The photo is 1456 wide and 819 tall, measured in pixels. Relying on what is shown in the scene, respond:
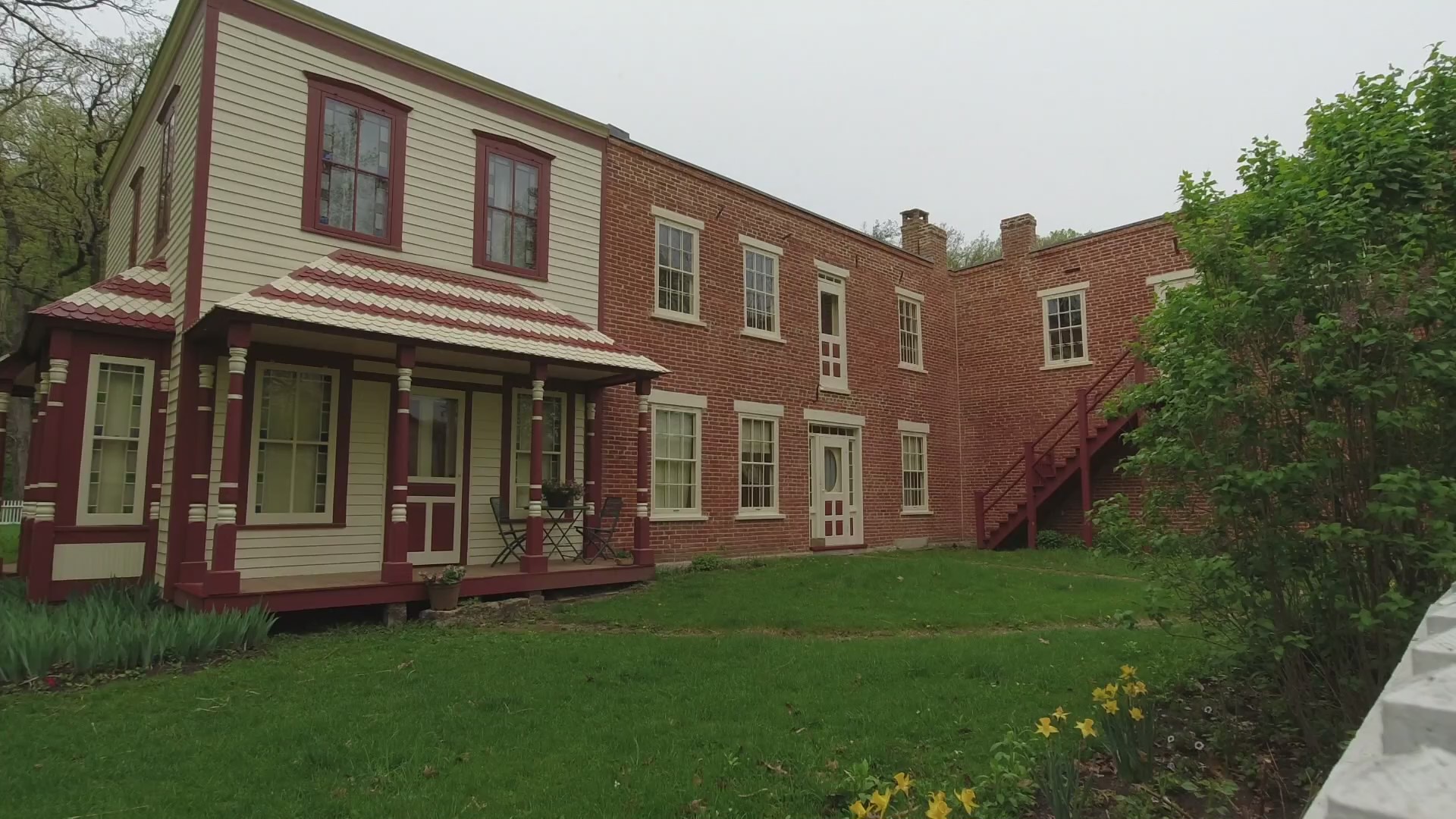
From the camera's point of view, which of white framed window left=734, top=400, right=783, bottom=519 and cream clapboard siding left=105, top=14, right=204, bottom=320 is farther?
white framed window left=734, top=400, right=783, bottom=519

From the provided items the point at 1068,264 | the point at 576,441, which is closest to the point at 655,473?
the point at 576,441

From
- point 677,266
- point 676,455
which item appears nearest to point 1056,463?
point 676,455

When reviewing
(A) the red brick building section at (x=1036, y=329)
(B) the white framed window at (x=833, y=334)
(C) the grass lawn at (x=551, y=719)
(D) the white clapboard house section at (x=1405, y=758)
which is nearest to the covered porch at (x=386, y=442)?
(C) the grass lawn at (x=551, y=719)

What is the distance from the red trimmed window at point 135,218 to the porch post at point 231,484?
5402mm

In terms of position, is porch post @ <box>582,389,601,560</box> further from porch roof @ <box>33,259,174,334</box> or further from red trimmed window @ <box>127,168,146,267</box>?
red trimmed window @ <box>127,168,146,267</box>

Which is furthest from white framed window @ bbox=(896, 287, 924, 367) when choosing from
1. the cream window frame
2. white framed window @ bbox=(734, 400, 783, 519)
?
the cream window frame

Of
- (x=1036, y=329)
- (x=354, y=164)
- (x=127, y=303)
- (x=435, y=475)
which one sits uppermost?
(x=354, y=164)

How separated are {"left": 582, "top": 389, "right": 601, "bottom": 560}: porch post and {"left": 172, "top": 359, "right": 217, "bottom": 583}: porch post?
474cm

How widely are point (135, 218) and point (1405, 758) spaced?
15.1m

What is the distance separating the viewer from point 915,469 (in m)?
18.3

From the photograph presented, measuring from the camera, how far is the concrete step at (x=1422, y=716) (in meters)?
1.49

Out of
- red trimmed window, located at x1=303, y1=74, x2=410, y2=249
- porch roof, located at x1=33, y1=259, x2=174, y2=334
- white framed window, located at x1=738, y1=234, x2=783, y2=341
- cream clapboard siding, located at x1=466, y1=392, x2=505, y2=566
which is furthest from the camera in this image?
white framed window, located at x1=738, y1=234, x2=783, y2=341

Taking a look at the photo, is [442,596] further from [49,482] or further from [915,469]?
[915,469]

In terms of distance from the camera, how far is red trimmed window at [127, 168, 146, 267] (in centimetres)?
1174
